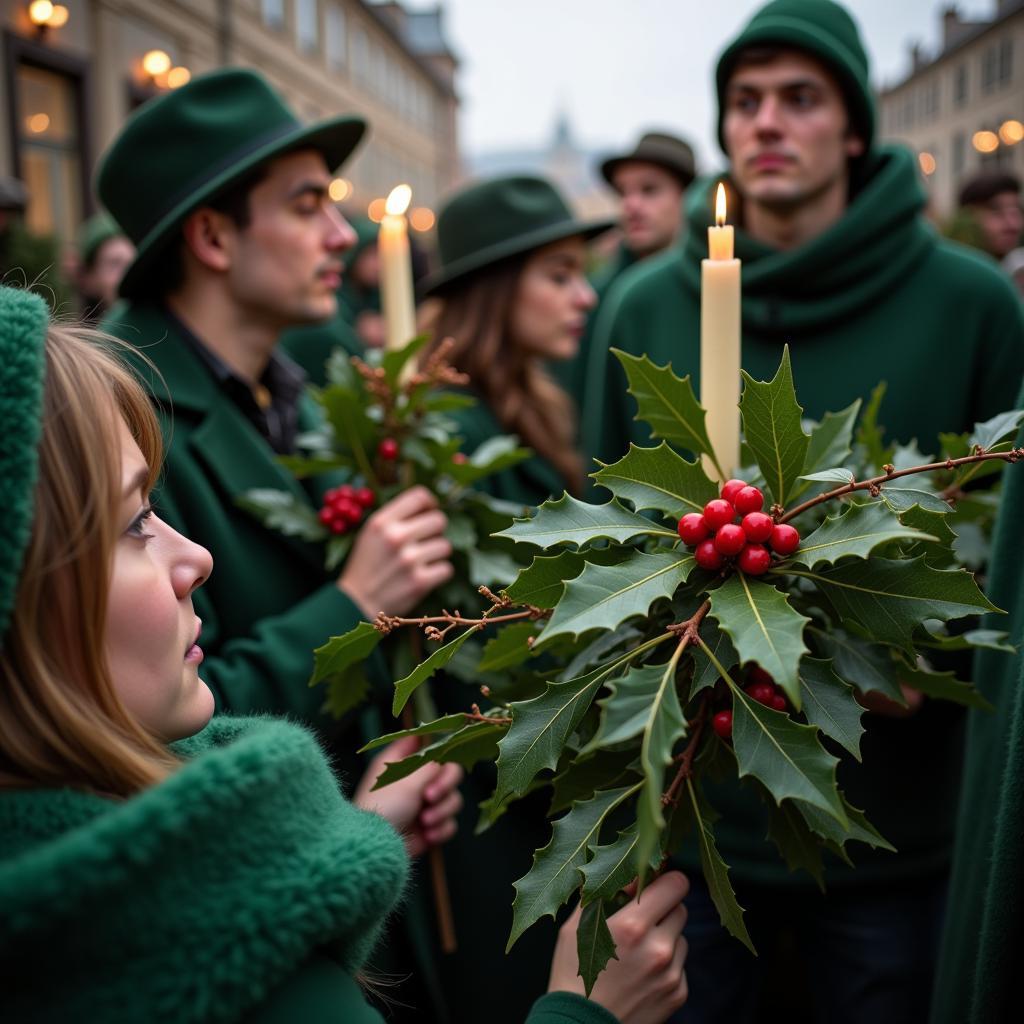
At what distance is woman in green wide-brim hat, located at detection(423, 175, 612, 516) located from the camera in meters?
3.13

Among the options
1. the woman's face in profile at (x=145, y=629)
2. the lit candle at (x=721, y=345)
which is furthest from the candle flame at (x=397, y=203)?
the woman's face in profile at (x=145, y=629)

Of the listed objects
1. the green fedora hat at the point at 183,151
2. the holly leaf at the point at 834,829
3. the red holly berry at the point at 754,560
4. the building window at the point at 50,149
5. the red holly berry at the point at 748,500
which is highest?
the building window at the point at 50,149

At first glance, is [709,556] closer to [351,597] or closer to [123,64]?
[351,597]

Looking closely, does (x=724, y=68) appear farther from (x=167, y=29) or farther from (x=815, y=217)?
(x=167, y=29)

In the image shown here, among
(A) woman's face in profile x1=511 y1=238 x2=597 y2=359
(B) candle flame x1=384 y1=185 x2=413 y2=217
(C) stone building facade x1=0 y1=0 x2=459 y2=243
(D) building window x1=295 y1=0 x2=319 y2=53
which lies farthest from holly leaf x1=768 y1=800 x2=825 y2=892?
(D) building window x1=295 y1=0 x2=319 y2=53

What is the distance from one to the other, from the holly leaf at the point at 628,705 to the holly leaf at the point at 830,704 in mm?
171

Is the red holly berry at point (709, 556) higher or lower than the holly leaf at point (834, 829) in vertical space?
higher

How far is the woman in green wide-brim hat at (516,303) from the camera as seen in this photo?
313 centimetres

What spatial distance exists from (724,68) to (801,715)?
1820 mm

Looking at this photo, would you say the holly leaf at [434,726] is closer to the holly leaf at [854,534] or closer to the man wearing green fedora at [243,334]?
the holly leaf at [854,534]

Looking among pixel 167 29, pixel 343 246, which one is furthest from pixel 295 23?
pixel 343 246

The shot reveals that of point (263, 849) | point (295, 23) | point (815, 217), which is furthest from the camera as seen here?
point (295, 23)

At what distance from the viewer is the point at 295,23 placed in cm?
2098

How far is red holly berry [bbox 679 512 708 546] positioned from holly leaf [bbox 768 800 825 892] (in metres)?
0.31
